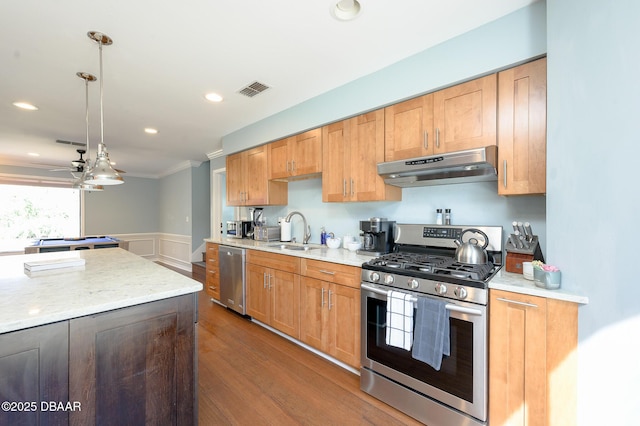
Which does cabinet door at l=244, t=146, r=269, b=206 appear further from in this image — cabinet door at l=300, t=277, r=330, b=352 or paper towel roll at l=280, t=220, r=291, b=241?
cabinet door at l=300, t=277, r=330, b=352

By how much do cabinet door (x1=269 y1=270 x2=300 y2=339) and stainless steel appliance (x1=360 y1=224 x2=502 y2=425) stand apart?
0.82 metres

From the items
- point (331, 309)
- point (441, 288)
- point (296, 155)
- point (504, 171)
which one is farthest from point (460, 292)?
point (296, 155)

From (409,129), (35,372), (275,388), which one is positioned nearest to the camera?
(35,372)

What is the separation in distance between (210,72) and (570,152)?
258 centimetres

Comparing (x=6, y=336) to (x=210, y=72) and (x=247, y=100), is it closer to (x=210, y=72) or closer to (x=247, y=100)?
(x=210, y=72)

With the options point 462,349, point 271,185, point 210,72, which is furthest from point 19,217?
point 462,349

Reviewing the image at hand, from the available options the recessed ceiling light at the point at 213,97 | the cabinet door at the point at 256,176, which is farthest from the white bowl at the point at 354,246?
the recessed ceiling light at the point at 213,97

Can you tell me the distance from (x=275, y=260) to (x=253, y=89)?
173cm

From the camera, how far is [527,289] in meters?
1.38

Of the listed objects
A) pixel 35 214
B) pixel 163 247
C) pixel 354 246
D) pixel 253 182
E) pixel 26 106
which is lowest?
pixel 163 247

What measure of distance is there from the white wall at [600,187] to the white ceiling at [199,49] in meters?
0.49

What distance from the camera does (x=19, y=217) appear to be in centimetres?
605

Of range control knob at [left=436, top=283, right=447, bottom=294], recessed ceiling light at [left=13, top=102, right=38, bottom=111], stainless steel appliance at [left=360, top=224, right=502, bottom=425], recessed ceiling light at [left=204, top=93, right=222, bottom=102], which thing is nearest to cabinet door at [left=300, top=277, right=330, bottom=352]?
stainless steel appliance at [left=360, top=224, right=502, bottom=425]

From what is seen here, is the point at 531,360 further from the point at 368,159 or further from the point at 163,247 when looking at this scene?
the point at 163,247
